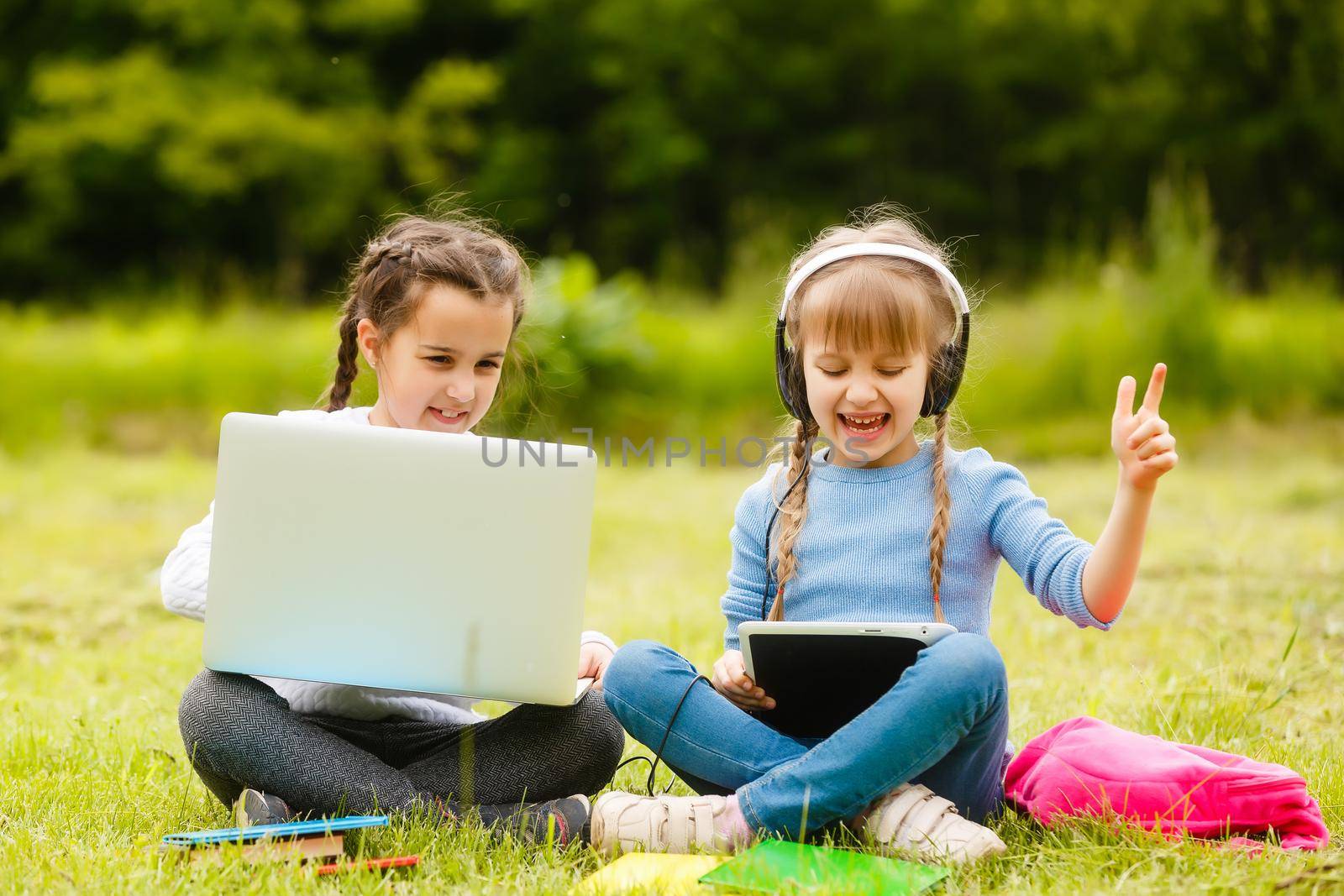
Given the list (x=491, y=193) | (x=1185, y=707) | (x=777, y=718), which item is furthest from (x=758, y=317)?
(x=491, y=193)

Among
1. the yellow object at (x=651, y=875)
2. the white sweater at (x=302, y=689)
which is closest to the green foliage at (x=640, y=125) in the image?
the white sweater at (x=302, y=689)

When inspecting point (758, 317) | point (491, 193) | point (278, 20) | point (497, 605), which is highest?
point (278, 20)

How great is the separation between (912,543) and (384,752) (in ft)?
2.94

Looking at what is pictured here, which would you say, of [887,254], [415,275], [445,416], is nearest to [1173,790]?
[887,254]

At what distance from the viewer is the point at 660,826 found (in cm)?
185

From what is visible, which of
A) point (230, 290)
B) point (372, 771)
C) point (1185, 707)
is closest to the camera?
point (372, 771)

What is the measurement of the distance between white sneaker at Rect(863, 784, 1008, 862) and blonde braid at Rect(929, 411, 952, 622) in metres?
0.28

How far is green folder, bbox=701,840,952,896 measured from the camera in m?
1.57

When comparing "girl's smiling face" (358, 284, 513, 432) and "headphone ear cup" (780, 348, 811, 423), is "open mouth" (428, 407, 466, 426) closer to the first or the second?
"girl's smiling face" (358, 284, 513, 432)

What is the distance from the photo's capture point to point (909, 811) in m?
1.78

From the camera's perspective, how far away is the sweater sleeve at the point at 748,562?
6.91 ft

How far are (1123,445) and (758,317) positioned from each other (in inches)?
245

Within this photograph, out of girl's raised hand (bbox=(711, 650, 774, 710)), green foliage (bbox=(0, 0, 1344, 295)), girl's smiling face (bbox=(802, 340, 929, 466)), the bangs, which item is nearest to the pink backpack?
girl's raised hand (bbox=(711, 650, 774, 710))

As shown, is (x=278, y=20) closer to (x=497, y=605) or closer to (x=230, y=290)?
A: (x=230, y=290)
